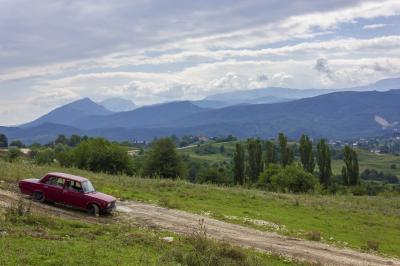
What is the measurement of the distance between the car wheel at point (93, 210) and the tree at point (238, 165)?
80891 mm

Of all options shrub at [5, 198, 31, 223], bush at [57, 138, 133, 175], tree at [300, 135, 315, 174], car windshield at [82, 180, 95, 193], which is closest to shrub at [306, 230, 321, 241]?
car windshield at [82, 180, 95, 193]

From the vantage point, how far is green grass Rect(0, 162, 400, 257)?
28625mm

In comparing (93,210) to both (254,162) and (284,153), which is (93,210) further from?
(284,153)

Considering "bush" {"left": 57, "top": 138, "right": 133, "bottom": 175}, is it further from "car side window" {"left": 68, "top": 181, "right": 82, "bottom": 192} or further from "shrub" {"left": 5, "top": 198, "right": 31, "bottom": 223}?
"shrub" {"left": 5, "top": 198, "right": 31, "bottom": 223}

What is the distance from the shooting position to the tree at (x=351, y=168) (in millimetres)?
107000

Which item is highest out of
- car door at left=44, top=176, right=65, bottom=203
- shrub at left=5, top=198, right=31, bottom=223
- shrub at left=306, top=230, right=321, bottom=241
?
car door at left=44, top=176, right=65, bottom=203

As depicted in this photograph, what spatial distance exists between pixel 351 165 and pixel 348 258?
8950cm

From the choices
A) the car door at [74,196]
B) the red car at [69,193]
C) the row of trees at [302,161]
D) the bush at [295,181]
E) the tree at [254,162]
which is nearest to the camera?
the red car at [69,193]

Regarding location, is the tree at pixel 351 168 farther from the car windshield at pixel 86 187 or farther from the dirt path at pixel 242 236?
the car windshield at pixel 86 187

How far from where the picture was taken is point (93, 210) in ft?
82.6

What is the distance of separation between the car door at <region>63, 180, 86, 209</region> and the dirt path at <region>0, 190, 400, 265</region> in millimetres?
478

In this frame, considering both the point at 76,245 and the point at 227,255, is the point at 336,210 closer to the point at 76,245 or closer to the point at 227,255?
the point at 227,255

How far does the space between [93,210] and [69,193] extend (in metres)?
1.74

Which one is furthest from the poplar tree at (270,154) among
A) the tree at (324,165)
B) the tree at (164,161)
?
the tree at (164,161)
